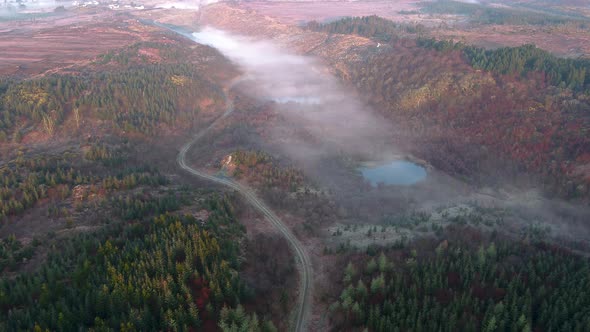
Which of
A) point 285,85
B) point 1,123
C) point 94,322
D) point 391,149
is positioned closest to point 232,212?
point 94,322

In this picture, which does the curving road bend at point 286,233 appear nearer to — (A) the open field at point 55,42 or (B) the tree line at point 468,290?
(B) the tree line at point 468,290

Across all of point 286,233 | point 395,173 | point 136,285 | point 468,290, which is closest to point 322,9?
point 395,173

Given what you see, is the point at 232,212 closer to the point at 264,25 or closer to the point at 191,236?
the point at 191,236

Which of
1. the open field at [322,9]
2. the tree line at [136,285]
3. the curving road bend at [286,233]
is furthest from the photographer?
the open field at [322,9]

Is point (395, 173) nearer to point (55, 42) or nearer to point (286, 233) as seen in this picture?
point (286, 233)

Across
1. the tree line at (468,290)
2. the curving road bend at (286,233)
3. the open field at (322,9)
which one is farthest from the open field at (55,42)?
the tree line at (468,290)
